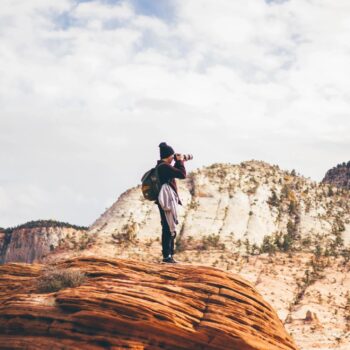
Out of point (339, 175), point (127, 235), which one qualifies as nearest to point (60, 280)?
point (127, 235)

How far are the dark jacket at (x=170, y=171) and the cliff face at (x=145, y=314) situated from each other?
212 cm

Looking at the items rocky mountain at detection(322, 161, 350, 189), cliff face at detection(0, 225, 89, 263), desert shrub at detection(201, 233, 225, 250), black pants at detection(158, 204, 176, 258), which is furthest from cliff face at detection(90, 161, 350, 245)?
rocky mountain at detection(322, 161, 350, 189)

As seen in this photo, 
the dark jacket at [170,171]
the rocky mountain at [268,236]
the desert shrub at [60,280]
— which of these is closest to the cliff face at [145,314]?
the desert shrub at [60,280]

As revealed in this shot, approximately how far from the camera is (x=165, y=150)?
15.0m

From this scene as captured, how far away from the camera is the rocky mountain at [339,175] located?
94494 mm

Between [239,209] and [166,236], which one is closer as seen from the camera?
[166,236]

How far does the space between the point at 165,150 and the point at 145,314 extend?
13.8 ft

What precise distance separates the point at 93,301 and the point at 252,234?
1329 inches

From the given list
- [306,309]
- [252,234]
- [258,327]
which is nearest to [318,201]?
[252,234]

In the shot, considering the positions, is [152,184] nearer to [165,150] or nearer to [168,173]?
[168,173]

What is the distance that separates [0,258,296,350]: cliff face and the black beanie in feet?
8.76

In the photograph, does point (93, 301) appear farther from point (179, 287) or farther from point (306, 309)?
point (306, 309)

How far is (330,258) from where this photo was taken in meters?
41.2

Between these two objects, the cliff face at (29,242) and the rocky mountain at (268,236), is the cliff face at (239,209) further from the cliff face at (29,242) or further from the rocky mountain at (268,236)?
the cliff face at (29,242)
